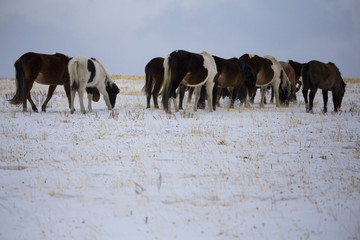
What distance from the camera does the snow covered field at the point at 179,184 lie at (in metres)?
2.80

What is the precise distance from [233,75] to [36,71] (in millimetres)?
6847

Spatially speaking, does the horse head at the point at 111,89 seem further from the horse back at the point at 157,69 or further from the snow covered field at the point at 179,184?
the snow covered field at the point at 179,184

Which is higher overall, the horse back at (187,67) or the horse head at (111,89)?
the horse back at (187,67)

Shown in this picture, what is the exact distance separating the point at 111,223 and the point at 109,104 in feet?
26.7

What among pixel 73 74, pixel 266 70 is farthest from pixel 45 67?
pixel 266 70

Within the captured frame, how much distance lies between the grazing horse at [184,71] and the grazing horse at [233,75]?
588mm

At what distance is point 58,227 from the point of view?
110 inches

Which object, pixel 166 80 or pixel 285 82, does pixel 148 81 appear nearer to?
pixel 166 80

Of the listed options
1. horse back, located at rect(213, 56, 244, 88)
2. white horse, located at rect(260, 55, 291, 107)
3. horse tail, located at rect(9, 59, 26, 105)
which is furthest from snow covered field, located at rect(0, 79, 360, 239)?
white horse, located at rect(260, 55, 291, 107)

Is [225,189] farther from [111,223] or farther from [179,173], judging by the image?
[111,223]

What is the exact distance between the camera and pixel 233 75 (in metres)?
10.7

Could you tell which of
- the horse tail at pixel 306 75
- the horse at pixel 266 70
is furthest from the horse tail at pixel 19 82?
the horse tail at pixel 306 75

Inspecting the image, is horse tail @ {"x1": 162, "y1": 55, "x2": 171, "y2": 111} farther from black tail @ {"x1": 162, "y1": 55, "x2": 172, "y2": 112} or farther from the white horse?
the white horse

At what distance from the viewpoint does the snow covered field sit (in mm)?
2805
